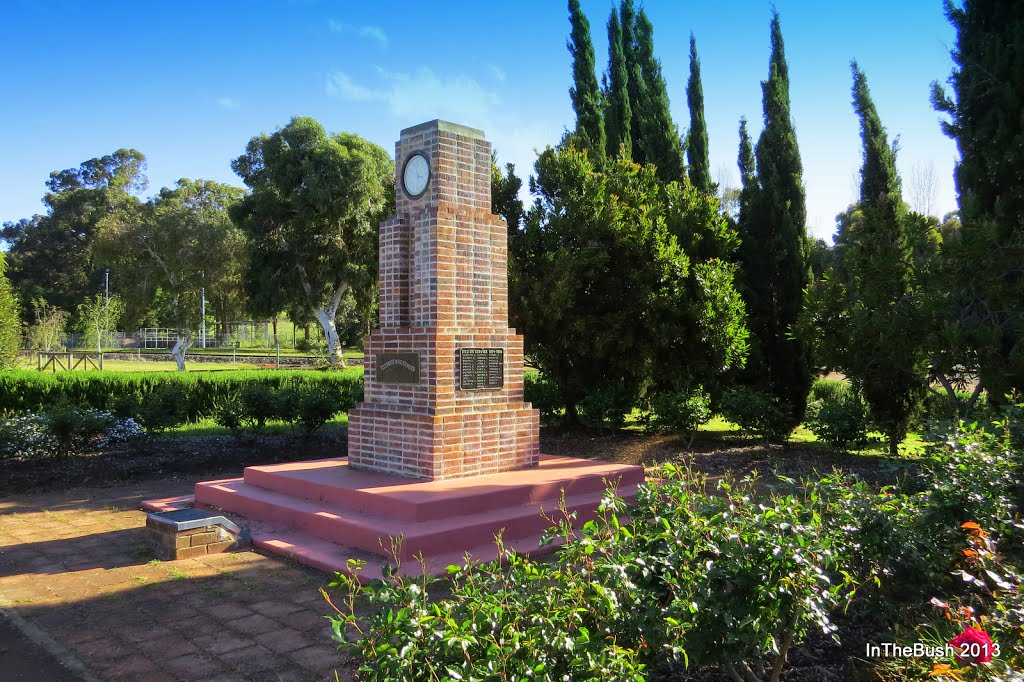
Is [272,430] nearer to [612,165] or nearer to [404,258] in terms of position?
[404,258]

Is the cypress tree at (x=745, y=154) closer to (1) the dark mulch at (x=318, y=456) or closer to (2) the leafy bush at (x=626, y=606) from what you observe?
(1) the dark mulch at (x=318, y=456)

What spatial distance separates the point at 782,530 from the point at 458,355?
15.8ft

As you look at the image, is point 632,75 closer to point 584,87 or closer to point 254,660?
point 584,87

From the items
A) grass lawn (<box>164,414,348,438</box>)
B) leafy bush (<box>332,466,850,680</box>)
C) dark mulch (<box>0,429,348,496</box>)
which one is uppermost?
leafy bush (<box>332,466,850,680</box>)

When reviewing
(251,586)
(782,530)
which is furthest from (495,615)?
(251,586)

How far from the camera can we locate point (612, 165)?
40.7ft

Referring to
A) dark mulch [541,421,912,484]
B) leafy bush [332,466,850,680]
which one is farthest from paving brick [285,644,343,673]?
dark mulch [541,421,912,484]

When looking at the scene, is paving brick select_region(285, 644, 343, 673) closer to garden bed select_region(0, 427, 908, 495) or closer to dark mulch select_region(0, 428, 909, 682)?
dark mulch select_region(0, 428, 909, 682)

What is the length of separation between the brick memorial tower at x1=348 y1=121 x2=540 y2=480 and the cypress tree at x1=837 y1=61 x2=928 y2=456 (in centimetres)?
518


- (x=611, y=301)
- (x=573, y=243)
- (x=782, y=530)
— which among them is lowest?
Result: (x=782, y=530)

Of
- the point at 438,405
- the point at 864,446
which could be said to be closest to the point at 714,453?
the point at 864,446

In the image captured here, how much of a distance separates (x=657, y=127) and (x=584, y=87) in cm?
266

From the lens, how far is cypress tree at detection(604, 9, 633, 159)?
676 inches

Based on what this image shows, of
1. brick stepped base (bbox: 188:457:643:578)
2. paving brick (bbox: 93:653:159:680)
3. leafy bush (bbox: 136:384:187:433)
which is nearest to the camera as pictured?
paving brick (bbox: 93:653:159:680)
